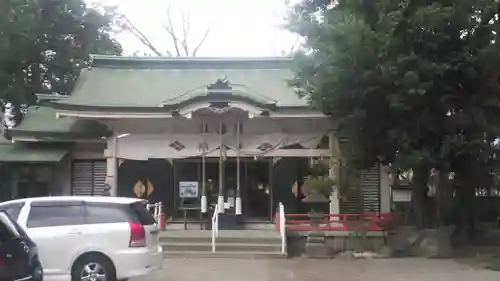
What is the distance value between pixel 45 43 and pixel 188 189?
40.2 ft

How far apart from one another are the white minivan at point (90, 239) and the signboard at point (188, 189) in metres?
10.3

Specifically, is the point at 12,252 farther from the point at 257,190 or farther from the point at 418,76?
the point at 257,190

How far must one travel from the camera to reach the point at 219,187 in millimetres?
21469

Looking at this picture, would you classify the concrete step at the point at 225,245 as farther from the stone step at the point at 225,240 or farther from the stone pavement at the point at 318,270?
the stone pavement at the point at 318,270

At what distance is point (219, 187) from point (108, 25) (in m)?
14.4

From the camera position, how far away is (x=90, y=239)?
1126 centimetres

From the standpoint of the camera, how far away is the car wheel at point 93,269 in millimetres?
11211

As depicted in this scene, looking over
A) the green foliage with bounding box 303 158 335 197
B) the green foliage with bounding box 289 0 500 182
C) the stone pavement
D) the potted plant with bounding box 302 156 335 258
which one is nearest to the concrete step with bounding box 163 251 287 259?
the stone pavement

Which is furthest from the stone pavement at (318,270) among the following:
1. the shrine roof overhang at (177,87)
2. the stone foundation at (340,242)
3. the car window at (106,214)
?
the shrine roof overhang at (177,87)

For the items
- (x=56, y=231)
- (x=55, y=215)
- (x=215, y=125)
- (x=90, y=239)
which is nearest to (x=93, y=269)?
(x=90, y=239)

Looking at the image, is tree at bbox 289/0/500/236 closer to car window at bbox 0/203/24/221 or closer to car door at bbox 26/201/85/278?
car door at bbox 26/201/85/278

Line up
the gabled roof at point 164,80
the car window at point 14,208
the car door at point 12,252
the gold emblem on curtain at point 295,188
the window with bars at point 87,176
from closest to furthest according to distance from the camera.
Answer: the car door at point 12,252
the car window at point 14,208
the gabled roof at point 164,80
the gold emblem on curtain at point 295,188
the window with bars at point 87,176

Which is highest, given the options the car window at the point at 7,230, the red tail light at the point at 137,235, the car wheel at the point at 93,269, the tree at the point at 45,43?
the tree at the point at 45,43

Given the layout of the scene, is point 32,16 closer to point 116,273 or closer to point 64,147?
point 64,147
